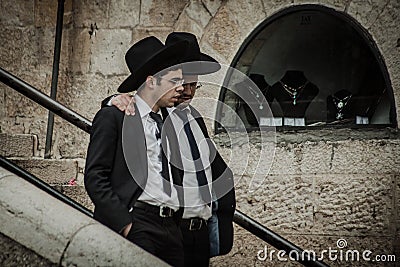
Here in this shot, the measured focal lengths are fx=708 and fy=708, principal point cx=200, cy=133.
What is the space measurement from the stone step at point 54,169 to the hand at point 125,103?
5.22 feet

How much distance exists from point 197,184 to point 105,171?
1.37ft

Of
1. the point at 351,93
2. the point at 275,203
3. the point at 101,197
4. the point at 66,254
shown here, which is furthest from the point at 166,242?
the point at 351,93

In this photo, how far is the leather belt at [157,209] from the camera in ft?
9.16

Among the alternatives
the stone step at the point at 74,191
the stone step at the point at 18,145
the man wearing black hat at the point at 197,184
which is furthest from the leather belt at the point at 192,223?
the stone step at the point at 18,145

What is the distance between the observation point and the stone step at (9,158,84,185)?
4.43 m

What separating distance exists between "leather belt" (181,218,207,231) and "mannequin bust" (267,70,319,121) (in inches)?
71.7

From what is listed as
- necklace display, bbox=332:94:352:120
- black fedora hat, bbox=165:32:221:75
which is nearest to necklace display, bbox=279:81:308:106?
necklace display, bbox=332:94:352:120

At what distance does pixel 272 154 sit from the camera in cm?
457

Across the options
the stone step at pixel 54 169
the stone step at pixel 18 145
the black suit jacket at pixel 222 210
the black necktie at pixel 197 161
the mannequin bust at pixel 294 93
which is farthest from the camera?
the mannequin bust at pixel 294 93

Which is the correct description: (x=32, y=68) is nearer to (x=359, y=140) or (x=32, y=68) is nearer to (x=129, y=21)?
(x=129, y=21)

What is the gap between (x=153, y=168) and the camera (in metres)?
2.86

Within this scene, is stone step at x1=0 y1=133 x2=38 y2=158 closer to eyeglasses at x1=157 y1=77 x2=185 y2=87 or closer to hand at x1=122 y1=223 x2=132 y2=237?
eyeglasses at x1=157 y1=77 x2=185 y2=87

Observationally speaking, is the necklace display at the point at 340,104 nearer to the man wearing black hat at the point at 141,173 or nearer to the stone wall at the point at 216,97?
the stone wall at the point at 216,97

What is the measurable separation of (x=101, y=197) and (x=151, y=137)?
1.20 ft
